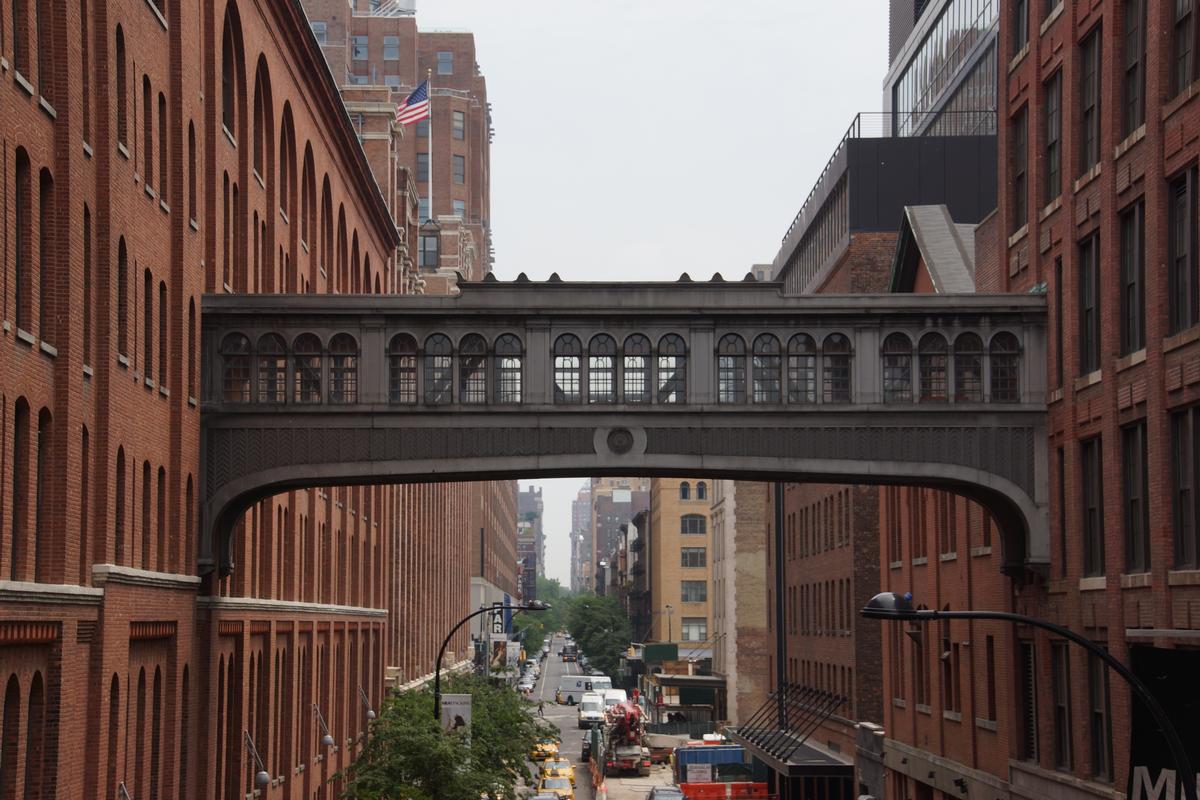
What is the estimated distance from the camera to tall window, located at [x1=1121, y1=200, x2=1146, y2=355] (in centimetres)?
2920

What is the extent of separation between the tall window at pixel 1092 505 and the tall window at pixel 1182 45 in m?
7.00

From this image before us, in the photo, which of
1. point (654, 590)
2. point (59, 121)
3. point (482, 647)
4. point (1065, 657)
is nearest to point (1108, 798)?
point (1065, 657)

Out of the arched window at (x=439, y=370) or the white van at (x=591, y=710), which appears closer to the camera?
the arched window at (x=439, y=370)

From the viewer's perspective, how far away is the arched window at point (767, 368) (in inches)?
1384

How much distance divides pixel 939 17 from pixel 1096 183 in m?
45.1

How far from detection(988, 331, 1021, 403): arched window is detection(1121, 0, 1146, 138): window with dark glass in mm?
5894

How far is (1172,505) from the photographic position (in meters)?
27.6

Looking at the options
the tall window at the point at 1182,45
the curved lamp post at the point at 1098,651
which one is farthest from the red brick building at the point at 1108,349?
the curved lamp post at the point at 1098,651

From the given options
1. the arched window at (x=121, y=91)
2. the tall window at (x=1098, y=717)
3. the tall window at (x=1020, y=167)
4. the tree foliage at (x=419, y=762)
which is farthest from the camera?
the tree foliage at (x=419, y=762)

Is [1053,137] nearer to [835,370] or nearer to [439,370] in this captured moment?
[835,370]

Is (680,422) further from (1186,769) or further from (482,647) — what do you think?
(482,647)

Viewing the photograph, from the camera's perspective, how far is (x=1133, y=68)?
2970cm

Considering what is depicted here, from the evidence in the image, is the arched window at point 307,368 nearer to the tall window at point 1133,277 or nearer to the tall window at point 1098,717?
the tall window at point 1133,277

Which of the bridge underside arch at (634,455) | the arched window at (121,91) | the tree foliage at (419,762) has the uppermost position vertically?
the arched window at (121,91)
